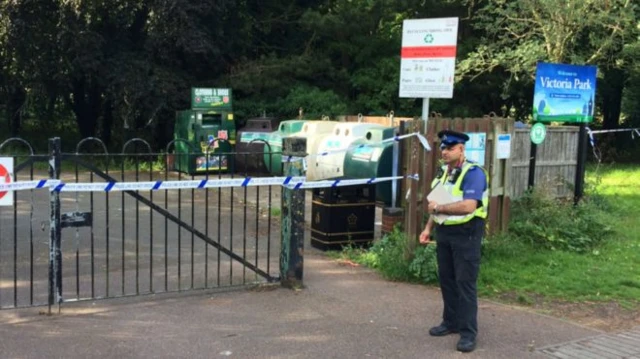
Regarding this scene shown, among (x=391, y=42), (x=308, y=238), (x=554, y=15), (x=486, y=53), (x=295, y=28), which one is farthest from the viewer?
(x=295, y=28)

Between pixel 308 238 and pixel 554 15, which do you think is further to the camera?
pixel 554 15

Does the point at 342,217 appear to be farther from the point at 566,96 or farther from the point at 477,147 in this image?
the point at 566,96

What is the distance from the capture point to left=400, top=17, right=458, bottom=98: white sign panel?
A: 7.63 metres

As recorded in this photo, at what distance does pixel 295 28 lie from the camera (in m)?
23.8

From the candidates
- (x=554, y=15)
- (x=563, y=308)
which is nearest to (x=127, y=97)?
(x=554, y=15)

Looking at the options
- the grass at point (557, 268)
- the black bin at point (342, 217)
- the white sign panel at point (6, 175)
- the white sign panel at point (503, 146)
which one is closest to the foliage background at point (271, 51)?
the black bin at point (342, 217)

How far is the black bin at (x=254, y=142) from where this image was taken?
15.7m

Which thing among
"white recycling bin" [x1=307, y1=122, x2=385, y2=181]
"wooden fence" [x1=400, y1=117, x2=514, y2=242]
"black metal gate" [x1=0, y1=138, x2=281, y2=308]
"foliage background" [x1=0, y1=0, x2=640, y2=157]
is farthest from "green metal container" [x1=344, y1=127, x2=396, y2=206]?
"foliage background" [x1=0, y1=0, x2=640, y2=157]

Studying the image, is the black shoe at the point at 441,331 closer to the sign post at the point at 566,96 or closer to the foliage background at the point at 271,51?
the sign post at the point at 566,96

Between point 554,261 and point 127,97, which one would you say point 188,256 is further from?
point 127,97

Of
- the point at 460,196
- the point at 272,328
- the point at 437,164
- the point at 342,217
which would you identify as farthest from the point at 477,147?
the point at 272,328

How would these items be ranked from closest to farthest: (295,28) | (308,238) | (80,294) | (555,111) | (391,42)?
(80,294) → (308,238) → (555,111) → (391,42) → (295,28)

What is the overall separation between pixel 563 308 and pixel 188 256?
431 cm

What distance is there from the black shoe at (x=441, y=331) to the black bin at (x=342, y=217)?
3.09 meters
